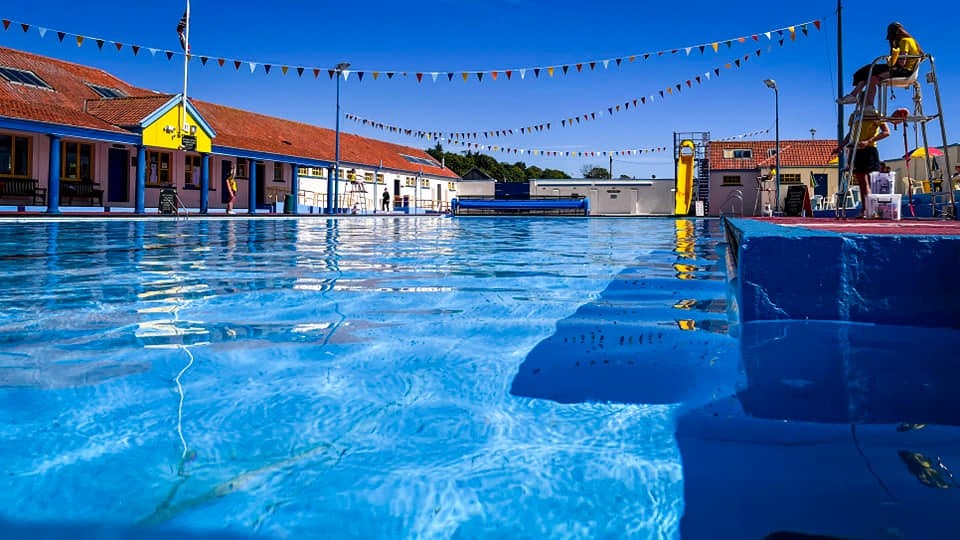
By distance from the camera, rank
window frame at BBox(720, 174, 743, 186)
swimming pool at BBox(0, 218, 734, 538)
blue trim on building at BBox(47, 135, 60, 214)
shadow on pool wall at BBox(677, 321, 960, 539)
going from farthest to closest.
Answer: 1. window frame at BBox(720, 174, 743, 186)
2. blue trim on building at BBox(47, 135, 60, 214)
3. swimming pool at BBox(0, 218, 734, 538)
4. shadow on pool wall at BBox(677, 321, 960, 539)

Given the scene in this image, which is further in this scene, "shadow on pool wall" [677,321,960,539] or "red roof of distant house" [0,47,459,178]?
"red roof of distant house" [0,47,459,178]

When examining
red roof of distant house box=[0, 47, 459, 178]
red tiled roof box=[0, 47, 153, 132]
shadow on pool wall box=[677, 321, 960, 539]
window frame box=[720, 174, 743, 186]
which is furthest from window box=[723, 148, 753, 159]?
shadow on pool wall box=[677, 321, 960, 539]

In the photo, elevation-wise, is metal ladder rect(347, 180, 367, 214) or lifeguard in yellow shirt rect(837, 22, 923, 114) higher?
metal ladder rect(347, 180, 367, 214)

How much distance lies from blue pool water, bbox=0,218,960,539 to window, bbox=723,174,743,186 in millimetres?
39177

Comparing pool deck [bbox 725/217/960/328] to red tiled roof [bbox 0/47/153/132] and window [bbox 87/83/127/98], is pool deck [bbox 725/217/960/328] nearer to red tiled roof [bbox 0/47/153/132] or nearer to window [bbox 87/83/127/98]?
red tiled roof [bbox 0/47/153/132]

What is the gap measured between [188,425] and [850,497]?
1809 mm

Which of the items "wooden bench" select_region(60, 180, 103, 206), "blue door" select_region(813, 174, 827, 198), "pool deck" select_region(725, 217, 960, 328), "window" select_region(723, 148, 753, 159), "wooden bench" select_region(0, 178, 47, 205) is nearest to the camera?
"pool deck" select_region(725, 217, 960, 328)

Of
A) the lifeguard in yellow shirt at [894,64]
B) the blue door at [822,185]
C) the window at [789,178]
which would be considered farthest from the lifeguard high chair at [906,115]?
the window at [789,178]

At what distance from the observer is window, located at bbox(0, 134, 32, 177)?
66.4ft

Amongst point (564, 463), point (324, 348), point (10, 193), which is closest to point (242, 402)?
point (324, 348)

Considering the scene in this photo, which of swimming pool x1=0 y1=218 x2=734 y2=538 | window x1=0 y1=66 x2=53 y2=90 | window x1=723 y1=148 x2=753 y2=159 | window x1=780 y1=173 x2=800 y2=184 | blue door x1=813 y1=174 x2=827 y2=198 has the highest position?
window x1=723 y1=148 x2=753 y2=159

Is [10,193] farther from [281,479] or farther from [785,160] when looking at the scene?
[785,160]

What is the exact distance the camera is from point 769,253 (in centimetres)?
357

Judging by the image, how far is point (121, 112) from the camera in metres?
23.8
